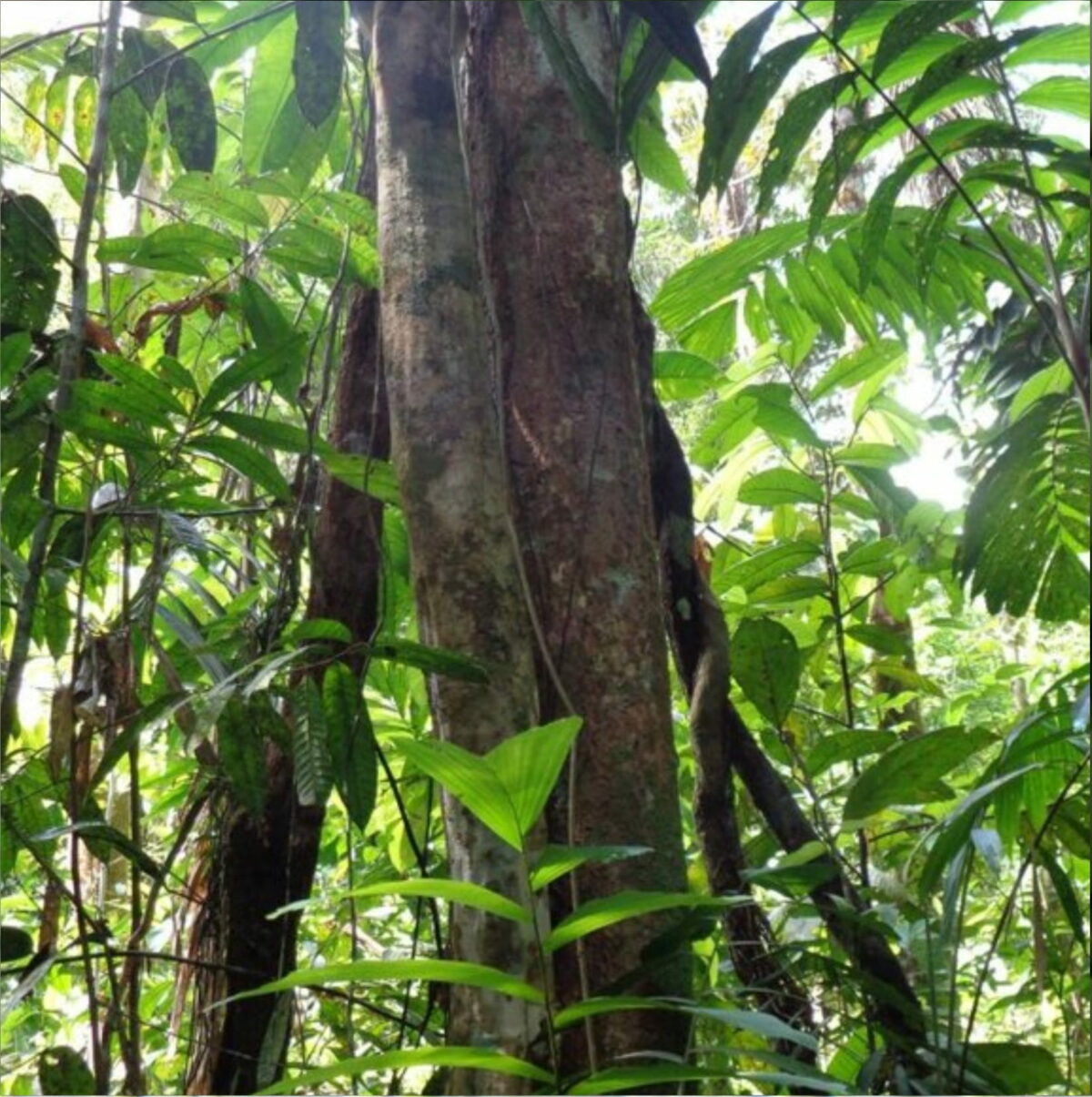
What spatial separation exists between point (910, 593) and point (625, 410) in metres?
0.99

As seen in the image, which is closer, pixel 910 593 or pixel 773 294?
pixel 773 294

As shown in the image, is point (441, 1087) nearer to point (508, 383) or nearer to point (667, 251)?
point (508, 383)

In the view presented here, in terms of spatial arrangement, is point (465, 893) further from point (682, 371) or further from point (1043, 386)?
point (1043, 386)

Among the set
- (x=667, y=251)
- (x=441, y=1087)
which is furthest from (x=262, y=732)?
(x=667, y=251)

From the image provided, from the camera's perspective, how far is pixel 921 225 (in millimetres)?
1258

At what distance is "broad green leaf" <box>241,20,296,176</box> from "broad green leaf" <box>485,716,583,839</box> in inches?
38.1

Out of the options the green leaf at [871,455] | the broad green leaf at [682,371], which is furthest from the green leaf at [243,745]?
the green leaf at [871,455]

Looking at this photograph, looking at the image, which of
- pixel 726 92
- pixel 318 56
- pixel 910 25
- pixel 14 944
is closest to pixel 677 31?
pixel 726 92

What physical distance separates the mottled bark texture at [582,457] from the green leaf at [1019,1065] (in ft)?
0.95

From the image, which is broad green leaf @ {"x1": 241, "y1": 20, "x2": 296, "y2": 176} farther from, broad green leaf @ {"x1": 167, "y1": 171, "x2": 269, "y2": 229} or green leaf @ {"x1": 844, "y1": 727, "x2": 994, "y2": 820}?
green leaf @ {"x1": 844, "y1": 727, "x2": 994, "y2": 820}

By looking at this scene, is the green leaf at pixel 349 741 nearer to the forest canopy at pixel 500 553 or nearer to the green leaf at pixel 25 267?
the forest canopy at pixel 500 553

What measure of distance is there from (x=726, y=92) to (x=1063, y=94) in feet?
1.31

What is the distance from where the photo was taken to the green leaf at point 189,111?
1233 millimetres

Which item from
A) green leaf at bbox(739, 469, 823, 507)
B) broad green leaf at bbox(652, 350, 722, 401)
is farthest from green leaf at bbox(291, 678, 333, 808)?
green leaf at bbox(739, 469, 823, 507)
